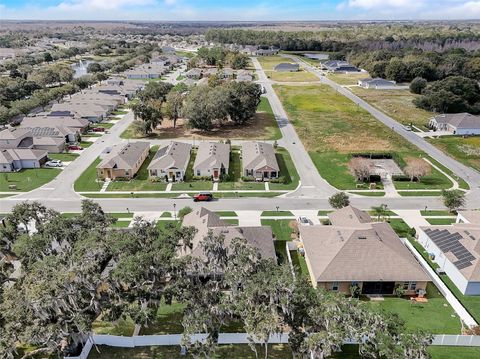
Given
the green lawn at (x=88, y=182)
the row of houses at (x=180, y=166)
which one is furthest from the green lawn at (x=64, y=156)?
the row of houses at (x=180, y=166)

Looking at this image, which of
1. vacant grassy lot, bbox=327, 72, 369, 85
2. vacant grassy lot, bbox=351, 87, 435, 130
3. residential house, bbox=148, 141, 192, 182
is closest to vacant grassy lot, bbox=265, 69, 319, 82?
vacant grassy lot, bbox=327, 72, 369, 85

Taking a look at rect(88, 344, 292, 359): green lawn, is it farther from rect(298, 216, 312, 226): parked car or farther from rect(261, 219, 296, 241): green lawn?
rect(298, 216, 312, 226): parked car

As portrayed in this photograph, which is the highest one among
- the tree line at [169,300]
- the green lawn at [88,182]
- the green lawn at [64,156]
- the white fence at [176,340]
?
the tree line at [169,300]

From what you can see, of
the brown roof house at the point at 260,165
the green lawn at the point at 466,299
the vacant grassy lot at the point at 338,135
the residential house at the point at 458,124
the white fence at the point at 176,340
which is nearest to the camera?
the white fence at the point at 176,340

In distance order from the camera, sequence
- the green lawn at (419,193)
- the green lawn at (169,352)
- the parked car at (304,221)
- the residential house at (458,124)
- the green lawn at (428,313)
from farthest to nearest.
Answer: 1. the residential house at (458,124)
2. the green lawn at (419,193)
3. the parked car at (304,221)
4. the green lawn at (428,313)
5. the green lawn at (169,352)

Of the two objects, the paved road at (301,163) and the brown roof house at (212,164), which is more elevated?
the brown roof house at (212,164)

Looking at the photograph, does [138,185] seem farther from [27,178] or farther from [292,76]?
[292,76]

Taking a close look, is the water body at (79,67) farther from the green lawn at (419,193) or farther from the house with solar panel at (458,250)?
the house with solar panel at (458,250)
